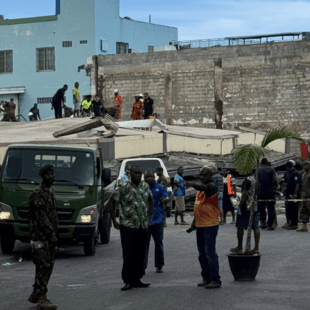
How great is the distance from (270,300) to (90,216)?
6485 millimetres

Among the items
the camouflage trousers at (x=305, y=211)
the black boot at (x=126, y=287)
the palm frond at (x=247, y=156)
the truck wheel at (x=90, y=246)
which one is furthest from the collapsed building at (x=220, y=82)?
the black boot at (x=126, y=287)

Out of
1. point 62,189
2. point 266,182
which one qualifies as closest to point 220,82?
point 266,182

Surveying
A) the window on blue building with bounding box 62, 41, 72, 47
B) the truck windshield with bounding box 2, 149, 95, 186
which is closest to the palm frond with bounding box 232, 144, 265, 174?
the truck windshield with bounding box 2, 149, 95, 186

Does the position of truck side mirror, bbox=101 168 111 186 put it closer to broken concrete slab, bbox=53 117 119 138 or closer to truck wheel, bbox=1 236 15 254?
truck wheel, bbox=1 236 15 254

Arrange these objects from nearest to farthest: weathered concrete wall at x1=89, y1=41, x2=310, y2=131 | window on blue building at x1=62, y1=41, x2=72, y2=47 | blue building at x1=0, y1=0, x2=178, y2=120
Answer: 1. weathered concrete wall at x1=89, y1=41, x2=310, y2=131
2. blue building at x1=0, y1=0, x2=178, y2=120
3. window on blue building at x1=62, y1=41, x2=72, y2=47

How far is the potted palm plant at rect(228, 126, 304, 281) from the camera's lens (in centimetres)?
1256

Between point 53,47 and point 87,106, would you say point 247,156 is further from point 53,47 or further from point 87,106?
point 53,47

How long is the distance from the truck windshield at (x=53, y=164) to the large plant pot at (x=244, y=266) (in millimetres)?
5179

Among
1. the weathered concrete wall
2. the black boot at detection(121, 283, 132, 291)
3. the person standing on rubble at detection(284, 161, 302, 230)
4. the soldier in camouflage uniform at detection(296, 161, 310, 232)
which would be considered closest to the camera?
the black boot at detection(121, 283, 132, 291)

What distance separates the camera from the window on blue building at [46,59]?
6594cm

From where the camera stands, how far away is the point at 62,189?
54.5 feet

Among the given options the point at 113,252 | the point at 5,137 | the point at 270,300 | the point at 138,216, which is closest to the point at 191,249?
the point at 113,252

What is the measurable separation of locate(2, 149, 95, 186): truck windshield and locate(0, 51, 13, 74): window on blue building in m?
51.1

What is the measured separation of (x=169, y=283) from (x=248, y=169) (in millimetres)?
2602
